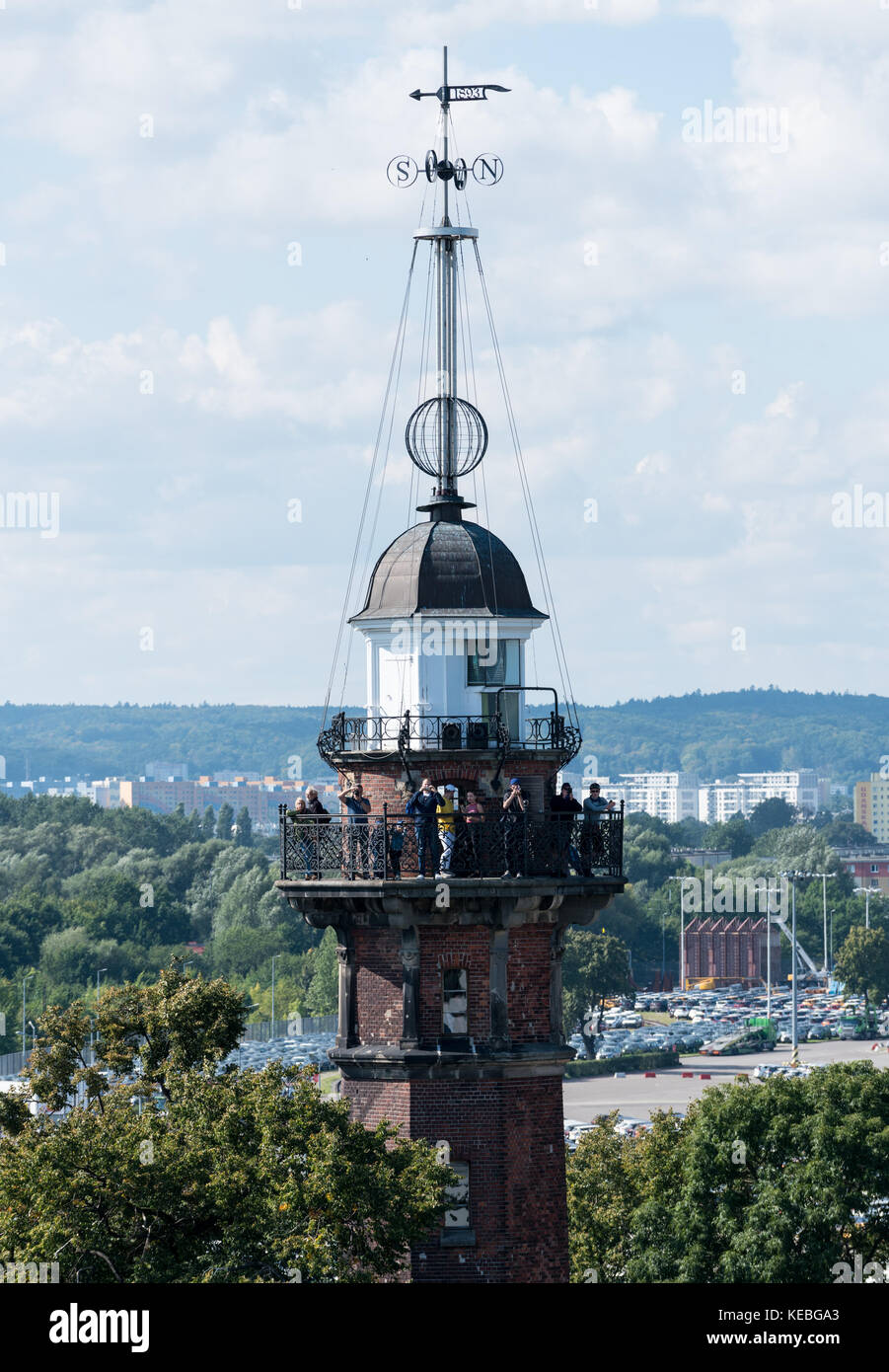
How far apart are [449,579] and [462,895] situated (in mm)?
4632

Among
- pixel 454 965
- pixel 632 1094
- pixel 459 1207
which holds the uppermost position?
pixel 454 965

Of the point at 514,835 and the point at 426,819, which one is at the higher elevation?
the point at 426,819

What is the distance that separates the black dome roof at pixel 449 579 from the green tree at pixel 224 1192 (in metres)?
7.05

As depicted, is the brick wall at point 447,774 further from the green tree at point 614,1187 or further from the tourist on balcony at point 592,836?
the green tree at point 614,1187

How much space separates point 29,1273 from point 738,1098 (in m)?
26.7

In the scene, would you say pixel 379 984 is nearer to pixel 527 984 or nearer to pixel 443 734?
pixel 527 984

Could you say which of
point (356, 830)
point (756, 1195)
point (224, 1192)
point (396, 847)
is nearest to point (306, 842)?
point (356, 830)

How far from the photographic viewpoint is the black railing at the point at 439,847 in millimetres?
34031

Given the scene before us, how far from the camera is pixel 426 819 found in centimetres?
3375

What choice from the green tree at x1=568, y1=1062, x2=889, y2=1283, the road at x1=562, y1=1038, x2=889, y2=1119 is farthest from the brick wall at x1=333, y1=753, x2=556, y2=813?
the road at x1=562, y1=1038, x2=889, y2=1119

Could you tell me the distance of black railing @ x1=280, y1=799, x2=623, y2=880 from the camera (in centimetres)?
3403

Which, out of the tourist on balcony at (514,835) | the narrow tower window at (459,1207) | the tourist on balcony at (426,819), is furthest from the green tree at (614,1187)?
the tourist on balcony at (426,819)
